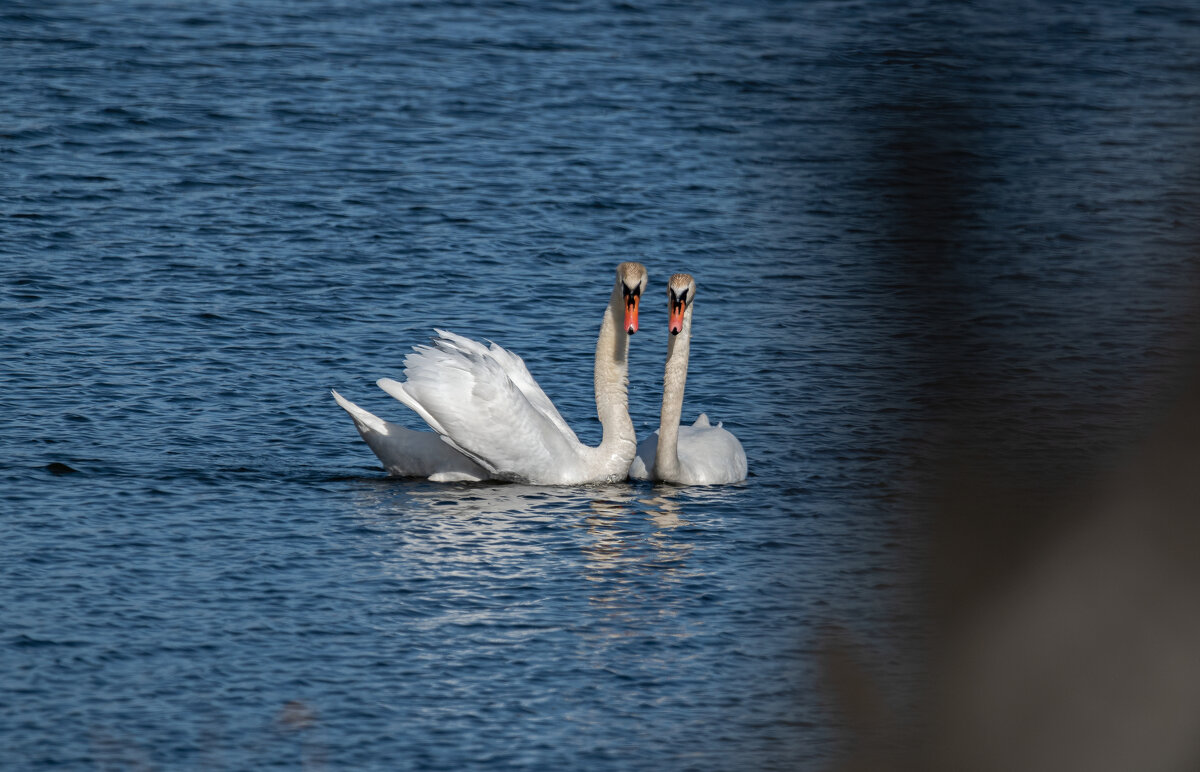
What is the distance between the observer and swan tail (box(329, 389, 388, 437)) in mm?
10123

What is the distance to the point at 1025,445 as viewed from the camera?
4.81 ft

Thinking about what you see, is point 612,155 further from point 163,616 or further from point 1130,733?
point 1130,733

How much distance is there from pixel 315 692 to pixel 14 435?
14.2 ft

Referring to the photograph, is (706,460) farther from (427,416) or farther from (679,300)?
(427,416)

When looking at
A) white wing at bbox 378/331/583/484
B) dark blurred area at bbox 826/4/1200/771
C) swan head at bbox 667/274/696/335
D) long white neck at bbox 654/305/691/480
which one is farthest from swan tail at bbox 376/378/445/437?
dark blurred area at bbox 826/4/1200/771

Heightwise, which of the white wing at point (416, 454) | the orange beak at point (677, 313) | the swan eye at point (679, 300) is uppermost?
the swan eye at point (679, 300)

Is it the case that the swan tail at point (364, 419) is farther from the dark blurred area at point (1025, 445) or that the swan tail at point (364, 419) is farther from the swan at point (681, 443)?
the dark blurred area at point (1025, 445)

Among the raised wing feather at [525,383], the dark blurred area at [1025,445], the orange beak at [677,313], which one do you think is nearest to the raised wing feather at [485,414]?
the raised wing feather at [525,383]

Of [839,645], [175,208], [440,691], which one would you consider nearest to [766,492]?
[440,691]

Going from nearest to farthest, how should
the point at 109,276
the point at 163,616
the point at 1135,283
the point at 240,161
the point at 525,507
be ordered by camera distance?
the point at 1135,283, the point at 163,616, the point at 525,507, the point at 109,276, the point at 240,161

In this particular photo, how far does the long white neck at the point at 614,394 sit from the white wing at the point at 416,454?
2.62 feet

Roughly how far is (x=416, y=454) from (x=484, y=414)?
612mm

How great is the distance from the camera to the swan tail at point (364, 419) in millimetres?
10123

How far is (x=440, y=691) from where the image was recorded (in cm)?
698
